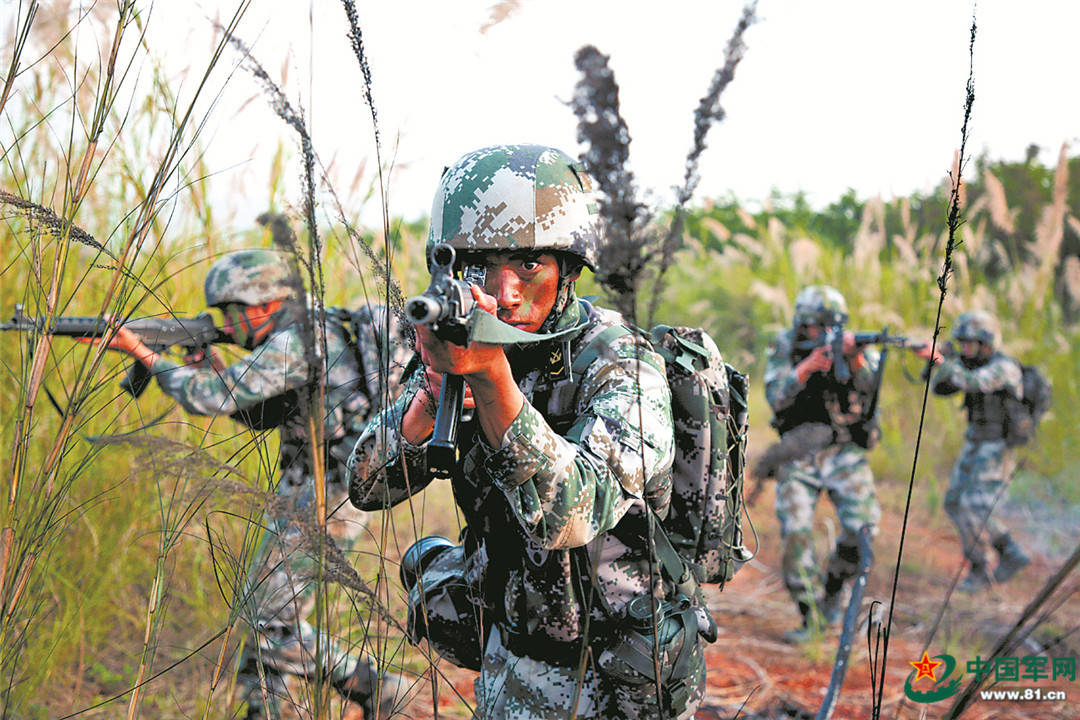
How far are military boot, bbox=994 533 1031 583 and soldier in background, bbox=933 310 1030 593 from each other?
0.21 ft

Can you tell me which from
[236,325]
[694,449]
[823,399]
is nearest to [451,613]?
[694,449]

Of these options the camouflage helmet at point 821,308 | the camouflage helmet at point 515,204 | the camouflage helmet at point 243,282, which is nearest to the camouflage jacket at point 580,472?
the camouflage helmet at point 515,204

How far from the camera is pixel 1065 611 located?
511 centimetres

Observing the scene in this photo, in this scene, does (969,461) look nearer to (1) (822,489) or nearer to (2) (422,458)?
(1) (822,489)

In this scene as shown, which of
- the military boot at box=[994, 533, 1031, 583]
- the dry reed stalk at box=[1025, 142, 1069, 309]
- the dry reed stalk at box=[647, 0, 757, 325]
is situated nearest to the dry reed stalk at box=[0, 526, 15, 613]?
the dry reed stalk at box=[647, 0, 757, 325]

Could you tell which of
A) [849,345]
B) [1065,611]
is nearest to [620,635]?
[849,345]

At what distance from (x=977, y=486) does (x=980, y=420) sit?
47 centimetres

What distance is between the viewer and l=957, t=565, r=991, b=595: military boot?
5577mm

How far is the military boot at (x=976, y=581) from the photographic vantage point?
5577mm

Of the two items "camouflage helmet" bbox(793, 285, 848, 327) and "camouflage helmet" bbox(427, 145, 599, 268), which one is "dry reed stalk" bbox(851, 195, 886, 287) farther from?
"camouflage helmet" bbox(427, 145, 599, 268)

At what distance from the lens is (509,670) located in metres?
1.73

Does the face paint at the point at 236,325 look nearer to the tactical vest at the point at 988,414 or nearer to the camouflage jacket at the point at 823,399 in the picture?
the camouflage jacket at the point at 823,399

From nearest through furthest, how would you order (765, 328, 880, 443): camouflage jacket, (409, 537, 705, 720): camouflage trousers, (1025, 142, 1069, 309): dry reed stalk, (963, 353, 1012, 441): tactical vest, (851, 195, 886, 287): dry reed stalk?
(409, 537, 705, 720): camouflage trousers < (765, 328, 880, 443): camouflage jacket < (1025, 142, 1069, 309): dry reed stalk < (963, 353, 1012, 441): tactical vest < (851, 195, 886, 287): dry reed stalk

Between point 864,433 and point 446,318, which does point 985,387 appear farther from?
point 446,318
